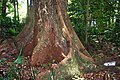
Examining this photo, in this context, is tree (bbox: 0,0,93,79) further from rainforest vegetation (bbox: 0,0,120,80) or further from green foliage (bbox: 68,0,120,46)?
green foliage (bbox: 68,0,120,46)

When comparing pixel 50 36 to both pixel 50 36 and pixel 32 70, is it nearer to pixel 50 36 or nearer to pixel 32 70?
pixel 50 36

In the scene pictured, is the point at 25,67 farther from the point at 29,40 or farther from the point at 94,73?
the point at 94,73

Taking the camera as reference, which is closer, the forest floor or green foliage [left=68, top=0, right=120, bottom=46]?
the forest floor

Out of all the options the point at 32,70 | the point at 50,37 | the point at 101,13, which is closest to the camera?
the point at 32,70

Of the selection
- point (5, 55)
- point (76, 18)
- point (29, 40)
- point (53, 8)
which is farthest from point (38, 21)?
point (76, 18)

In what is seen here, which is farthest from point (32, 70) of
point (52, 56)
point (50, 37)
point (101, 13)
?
point (101, 13)

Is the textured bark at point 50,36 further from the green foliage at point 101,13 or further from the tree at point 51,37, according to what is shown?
the green foliage at point 101,13

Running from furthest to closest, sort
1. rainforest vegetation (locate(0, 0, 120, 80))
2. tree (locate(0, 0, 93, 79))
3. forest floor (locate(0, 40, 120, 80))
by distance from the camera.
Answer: tree (locate(0, 0, 93, 79)) → rainforest vegetation (locate(0, 0, 120, 80)) → forest floor (locate(0, 40, 120, 80))

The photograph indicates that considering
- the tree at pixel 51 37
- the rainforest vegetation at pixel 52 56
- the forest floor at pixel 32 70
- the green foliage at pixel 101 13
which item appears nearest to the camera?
the forest floor at pixel 32 70

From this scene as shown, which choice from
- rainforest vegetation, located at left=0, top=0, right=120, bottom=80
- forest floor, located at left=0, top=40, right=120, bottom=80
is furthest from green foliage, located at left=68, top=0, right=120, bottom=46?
forest floor, located at left=0, top=40, right=120, bottom=80

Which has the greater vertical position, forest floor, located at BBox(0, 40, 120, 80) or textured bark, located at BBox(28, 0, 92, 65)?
textured bark, located at BBox(28, 0, 92, 65)

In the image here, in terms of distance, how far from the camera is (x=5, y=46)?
8672 mm

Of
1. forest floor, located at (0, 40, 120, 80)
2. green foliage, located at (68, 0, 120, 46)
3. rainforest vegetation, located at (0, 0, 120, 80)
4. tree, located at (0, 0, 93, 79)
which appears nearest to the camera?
forest floor, located at (0, 40, 120, 80)

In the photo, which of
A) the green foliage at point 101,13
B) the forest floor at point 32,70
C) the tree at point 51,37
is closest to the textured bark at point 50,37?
the tree at point 51,37
